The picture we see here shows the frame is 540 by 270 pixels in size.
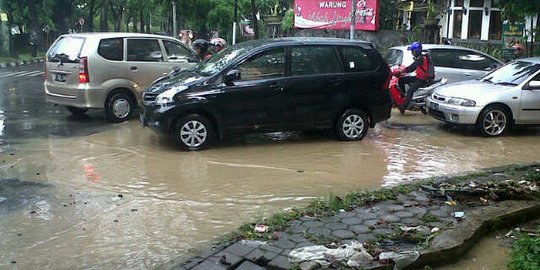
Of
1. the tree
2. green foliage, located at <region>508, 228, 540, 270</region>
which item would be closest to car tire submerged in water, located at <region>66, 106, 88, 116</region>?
green foliage, located at <region>508, 228, 540, 270</region>

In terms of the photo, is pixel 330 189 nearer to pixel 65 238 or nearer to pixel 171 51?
pixel 65 238

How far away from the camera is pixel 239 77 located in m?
8.87

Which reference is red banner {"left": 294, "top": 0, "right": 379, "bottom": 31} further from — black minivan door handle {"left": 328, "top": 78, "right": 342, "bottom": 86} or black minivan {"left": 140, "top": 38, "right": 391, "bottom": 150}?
black minivan door handle {"left": 328, "top": 78, "right": 342, "bottom": 86}

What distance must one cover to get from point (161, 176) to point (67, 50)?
16.6ft

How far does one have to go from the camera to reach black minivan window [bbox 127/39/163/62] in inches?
450

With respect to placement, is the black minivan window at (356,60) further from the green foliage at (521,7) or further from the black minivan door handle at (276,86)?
the green foliage at (521,7)

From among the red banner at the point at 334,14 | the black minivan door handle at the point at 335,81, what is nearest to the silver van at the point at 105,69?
the black minivan door handle at the point at 335,81

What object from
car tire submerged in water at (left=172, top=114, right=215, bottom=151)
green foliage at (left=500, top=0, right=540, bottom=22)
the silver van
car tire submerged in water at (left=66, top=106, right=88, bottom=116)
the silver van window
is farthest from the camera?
green foliage at (left=500, top=0, right=540, bottom=22)

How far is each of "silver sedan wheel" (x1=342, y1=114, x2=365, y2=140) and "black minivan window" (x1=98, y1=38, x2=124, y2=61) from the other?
4.63 m

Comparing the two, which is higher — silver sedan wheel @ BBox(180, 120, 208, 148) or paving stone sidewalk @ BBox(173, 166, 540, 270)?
silver sedan wheel @ BBox(180, 120, 208, 148)

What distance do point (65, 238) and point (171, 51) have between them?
285 inches

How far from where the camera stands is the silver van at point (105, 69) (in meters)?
10.9

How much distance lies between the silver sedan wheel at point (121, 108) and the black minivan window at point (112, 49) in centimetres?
82

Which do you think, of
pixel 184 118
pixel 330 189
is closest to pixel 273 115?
pixel 184 118
